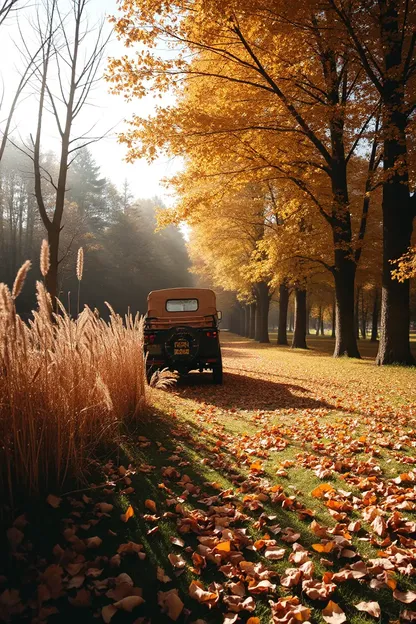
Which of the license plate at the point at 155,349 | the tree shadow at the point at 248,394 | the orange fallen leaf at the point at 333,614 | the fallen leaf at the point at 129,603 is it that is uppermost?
the license plate at the point at 155,349

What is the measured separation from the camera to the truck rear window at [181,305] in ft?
34.4

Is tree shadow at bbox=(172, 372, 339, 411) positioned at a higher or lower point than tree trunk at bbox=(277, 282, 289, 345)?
lower

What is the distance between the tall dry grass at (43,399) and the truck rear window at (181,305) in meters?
6.54

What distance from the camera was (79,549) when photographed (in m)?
2.43

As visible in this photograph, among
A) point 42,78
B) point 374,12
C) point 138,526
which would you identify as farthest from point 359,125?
point 138,526

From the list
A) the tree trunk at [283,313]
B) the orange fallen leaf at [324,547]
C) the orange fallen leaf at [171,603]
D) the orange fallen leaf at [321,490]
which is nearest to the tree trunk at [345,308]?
the tree trunk at [283,313]

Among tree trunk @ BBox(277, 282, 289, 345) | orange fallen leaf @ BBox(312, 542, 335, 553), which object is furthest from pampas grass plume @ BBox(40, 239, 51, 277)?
tree trunk @ BBox(277, 282, 289, 345)

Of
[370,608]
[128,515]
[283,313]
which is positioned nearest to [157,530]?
[128,515]

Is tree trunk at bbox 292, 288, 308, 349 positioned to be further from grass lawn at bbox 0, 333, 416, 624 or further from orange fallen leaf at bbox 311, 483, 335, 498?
orange fallen leaf at bbox 311, 483, 335, 498

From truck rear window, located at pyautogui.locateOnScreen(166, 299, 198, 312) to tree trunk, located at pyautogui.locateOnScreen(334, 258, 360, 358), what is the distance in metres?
6.73

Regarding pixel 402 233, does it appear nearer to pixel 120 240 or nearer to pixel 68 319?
pixel 68 319

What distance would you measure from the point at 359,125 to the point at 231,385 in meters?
9.84

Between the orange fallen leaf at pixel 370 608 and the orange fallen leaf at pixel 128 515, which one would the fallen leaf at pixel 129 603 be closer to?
the orange fallen leaf at pixel 128 515

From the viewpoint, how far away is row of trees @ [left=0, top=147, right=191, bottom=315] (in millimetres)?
32906
